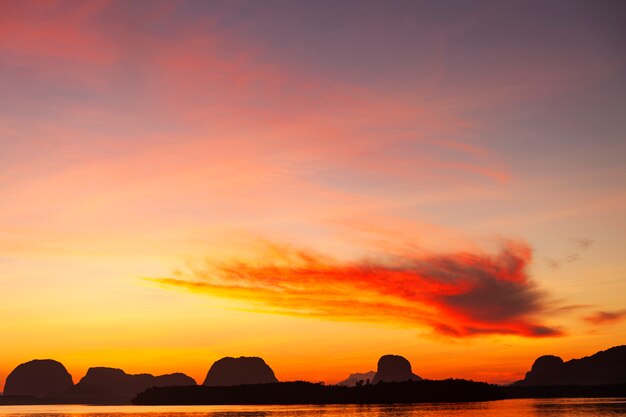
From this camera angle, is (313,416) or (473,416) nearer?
(473,416)

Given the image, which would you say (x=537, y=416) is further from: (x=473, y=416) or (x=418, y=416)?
(x=418, y=416)

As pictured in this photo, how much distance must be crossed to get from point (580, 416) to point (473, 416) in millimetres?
22934

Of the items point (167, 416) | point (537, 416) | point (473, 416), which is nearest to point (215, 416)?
point (167, 416)

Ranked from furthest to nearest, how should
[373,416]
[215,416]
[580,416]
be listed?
[215,416] → [373,416] → [580,416]

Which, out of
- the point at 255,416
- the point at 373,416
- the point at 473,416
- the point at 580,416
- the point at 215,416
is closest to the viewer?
the point at 580,416

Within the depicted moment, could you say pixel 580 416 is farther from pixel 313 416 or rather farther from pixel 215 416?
pixel 215 416

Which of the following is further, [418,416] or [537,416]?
[418,416]

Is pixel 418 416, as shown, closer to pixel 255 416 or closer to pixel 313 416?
pixel 313 416

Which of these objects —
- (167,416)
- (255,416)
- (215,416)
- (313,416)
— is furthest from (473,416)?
(167,416)

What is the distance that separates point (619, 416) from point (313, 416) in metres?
71.2

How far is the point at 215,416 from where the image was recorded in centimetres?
19025

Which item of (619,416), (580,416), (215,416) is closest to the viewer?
(619,416)

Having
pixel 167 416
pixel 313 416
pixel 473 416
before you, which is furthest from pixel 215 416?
pixel 473 416

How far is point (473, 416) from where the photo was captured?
155m
